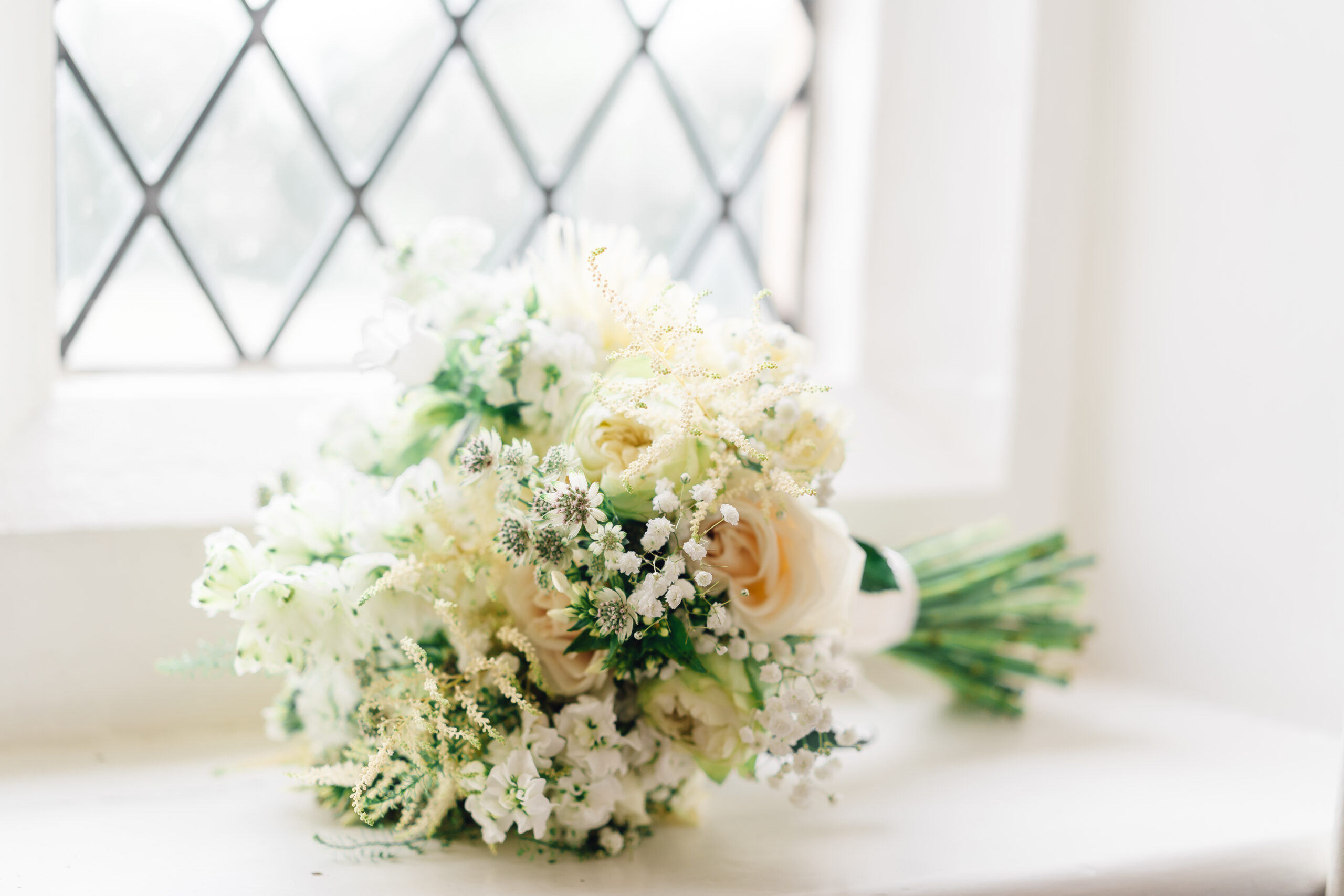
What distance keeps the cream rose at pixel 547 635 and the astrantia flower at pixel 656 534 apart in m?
0.11

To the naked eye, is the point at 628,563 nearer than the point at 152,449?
Yes

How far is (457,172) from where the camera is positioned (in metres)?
1.31

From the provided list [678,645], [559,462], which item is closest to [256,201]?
[559,462]

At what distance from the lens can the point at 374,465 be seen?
87cm

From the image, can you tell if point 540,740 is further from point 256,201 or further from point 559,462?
point 256,201

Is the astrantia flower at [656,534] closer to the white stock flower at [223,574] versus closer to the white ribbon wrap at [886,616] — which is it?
the white stock flower at [223,574]

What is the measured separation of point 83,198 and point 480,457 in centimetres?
71

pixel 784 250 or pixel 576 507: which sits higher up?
pixel 784 250

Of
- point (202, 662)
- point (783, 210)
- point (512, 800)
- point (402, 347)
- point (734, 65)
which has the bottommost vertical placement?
point (512, 800)

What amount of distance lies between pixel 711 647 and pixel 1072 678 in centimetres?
79

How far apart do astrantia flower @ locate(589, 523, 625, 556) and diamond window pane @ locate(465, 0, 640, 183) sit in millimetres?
769

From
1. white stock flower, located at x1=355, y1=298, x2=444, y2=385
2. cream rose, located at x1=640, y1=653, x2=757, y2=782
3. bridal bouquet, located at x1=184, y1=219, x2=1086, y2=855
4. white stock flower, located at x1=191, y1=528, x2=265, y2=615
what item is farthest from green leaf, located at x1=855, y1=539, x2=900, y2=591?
white stock flower, located at x1=191, y1=528, x2=265, y2=615

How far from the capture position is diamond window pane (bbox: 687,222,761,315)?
145 centimetres

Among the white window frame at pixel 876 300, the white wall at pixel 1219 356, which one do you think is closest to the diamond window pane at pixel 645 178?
the white window frame at pixel 876 300
